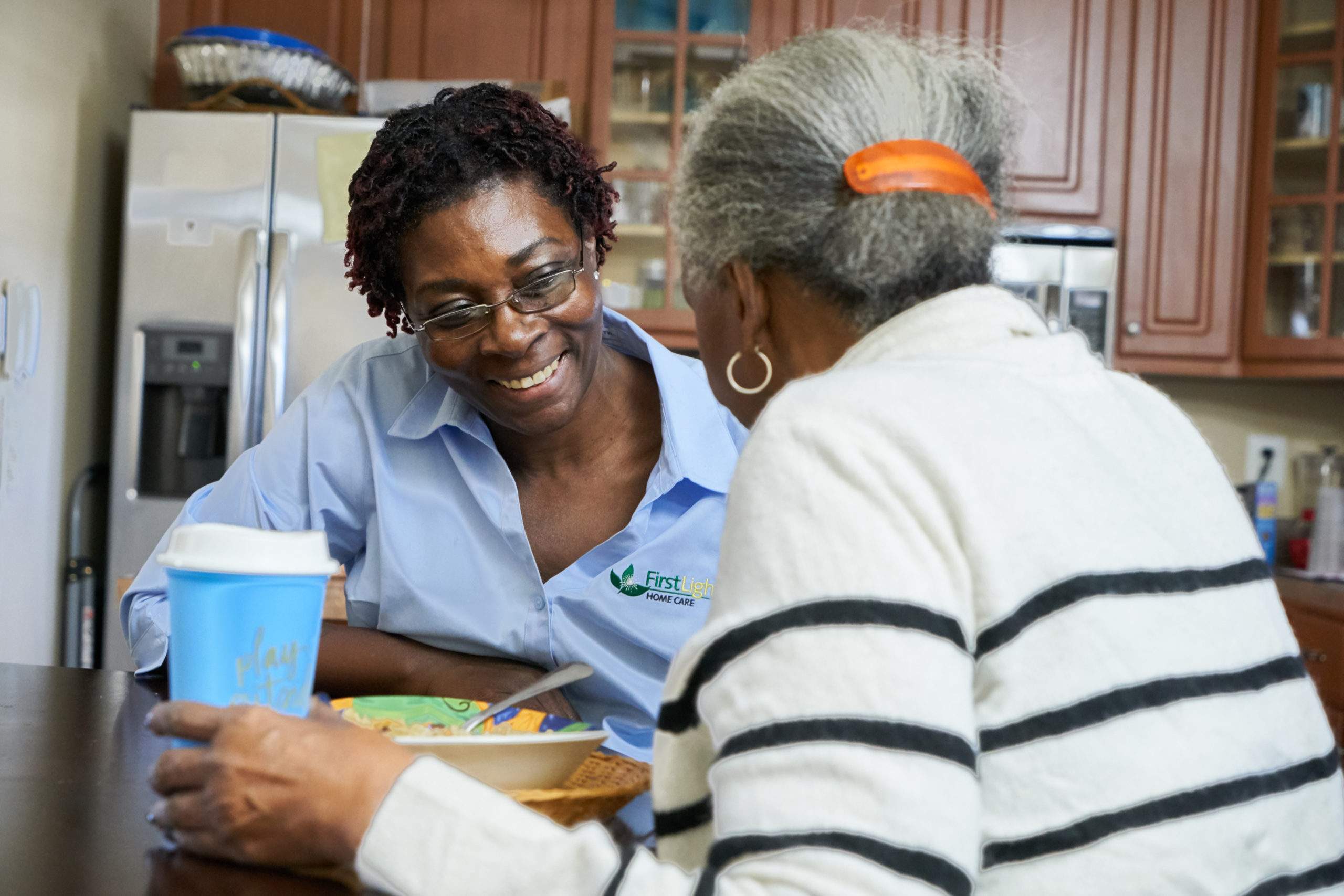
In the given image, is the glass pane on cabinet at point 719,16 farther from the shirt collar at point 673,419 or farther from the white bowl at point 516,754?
the white bowl at point 516,754

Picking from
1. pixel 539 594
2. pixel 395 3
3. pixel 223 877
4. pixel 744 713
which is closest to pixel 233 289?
pixel 395 3

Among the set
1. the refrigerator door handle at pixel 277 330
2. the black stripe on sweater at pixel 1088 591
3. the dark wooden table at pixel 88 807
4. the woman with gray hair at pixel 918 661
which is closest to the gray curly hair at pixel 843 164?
the woman with gray hair at pixel 918 661

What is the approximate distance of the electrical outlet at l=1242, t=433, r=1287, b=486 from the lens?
3.32m

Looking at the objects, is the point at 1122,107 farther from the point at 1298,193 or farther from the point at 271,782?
the point at 271,782

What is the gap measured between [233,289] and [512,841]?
2311 millimetres

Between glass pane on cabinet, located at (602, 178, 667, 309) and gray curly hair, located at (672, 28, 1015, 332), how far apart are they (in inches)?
89.5

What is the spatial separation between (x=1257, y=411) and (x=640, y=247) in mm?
1736

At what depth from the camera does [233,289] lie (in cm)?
264

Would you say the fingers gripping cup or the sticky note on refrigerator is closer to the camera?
the fingers gripping cup

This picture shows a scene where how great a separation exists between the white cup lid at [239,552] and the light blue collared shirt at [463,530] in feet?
1.63

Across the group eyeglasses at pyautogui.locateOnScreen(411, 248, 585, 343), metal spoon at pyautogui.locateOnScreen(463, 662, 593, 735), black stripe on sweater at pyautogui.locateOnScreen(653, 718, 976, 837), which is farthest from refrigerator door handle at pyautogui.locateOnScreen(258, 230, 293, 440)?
black stripe on sweater at pyautogui.locateOnScreen(653, 718, 976, 837)

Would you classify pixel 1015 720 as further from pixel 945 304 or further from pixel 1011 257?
pixel 1011 257

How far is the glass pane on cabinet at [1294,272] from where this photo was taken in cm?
300

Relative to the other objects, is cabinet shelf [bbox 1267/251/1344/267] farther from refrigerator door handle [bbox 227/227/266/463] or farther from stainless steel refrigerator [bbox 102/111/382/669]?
refrigerator door handle [bbox 227/227/266/463]
